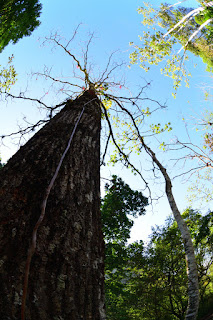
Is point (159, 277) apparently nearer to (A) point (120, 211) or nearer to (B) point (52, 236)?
(A) point (120, 211)

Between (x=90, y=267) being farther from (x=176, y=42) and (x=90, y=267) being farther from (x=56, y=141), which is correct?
(x=176, y=42)

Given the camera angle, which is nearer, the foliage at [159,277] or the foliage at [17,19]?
the foliage at [17,19]

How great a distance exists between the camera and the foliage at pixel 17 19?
538cm

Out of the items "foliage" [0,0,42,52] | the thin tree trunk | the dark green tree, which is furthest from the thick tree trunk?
the dark green tree

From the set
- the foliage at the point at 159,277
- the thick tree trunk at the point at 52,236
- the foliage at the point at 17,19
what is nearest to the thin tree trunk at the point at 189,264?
the thick tree trunk at the point at 52,236

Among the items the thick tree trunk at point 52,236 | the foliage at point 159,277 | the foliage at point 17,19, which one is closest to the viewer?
the thick tree trunk at point 52,236

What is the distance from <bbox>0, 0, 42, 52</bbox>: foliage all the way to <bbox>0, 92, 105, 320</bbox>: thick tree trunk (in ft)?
17.2

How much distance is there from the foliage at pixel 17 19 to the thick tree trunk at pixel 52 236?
5245mm

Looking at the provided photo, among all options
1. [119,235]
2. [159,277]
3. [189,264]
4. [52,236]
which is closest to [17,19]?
[52,236]

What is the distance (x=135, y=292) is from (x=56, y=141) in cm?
999

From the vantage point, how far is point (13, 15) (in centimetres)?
550

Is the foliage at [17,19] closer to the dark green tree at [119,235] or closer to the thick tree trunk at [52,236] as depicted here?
the thick tree trunk at [52,236]

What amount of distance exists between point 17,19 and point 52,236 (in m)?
6.33

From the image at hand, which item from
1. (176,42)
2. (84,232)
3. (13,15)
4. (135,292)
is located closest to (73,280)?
(84,232)
